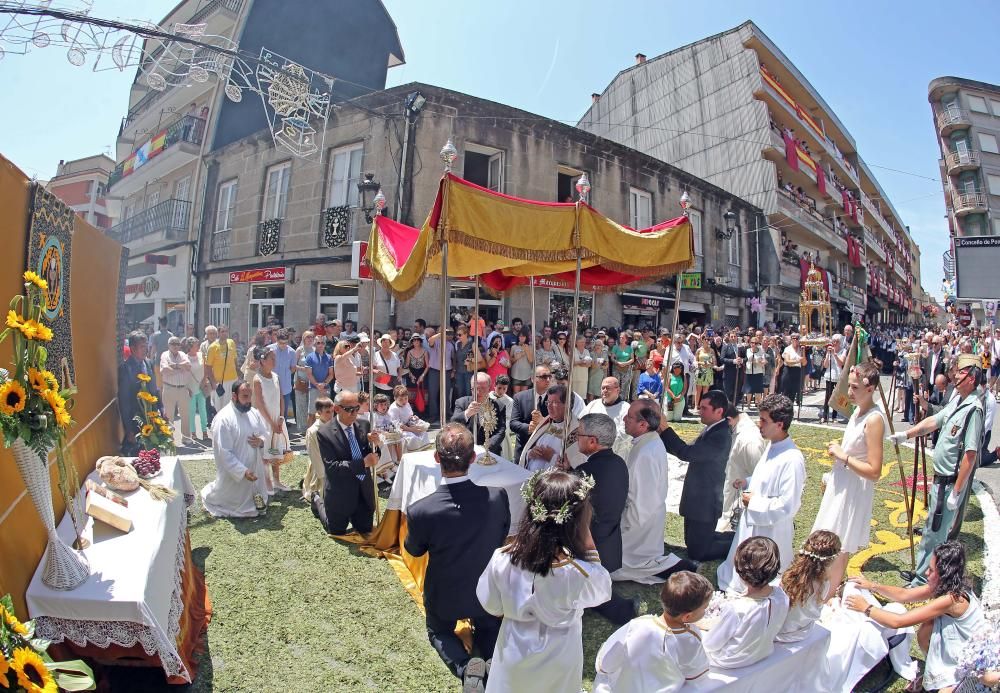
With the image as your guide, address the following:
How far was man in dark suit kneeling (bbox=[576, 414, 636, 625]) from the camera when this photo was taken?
4109mm

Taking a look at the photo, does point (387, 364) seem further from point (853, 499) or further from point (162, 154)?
point (162, 154)

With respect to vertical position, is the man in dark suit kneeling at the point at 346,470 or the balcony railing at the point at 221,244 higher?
the balcony railing at the point at 221,244

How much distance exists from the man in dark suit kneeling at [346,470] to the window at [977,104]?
5287 cm

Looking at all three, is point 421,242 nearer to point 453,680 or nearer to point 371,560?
point 371,560

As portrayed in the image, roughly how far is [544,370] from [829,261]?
3948cm

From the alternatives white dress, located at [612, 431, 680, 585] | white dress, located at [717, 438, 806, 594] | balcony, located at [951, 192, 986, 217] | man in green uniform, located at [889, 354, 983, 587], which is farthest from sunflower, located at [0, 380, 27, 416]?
balcony, located at [951, 192, 986, 217]

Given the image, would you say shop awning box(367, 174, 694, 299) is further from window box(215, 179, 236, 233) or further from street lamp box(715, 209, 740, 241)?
street lamp box(715, 209, 740, 241)

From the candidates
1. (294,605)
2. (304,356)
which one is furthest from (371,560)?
(304,356)

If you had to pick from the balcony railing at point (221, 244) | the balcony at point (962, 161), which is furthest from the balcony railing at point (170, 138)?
the balcony at point (962, 161)

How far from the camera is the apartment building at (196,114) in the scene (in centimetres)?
1789

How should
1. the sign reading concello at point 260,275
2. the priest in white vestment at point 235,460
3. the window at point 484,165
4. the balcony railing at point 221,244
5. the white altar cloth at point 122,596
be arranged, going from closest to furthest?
the white altar cloth at point 122,596 → the priest in white vestment at point 235,460 → the window at point 484,165 → the sign reading concello at point 260,275 → the balcony railing at point 221,244

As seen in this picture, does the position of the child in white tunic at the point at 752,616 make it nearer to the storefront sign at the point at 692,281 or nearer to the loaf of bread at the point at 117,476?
the loaf of bread at the point at 117,476

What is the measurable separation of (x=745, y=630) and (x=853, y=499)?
7.03 feet

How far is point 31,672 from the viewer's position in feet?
6.01
